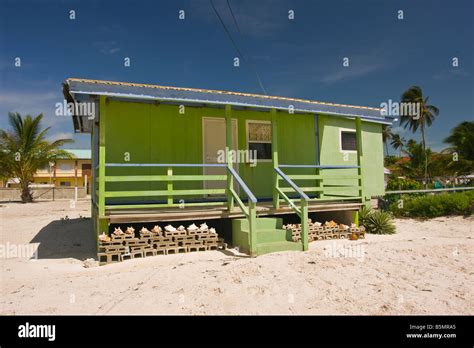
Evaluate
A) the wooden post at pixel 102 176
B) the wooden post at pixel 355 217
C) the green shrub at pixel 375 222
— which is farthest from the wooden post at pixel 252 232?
the green shrub at pixel 375 222

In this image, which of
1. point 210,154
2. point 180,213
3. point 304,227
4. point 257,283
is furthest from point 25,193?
point 257,283

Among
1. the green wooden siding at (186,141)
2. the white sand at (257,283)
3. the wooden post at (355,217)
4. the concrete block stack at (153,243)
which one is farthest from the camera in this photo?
the wooden post at (355,217)

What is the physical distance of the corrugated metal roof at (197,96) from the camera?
7.34 meters

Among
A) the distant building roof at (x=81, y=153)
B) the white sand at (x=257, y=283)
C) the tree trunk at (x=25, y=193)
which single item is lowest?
the white sand at (x=257, y=283)

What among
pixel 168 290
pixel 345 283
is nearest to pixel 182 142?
pixel 168 290

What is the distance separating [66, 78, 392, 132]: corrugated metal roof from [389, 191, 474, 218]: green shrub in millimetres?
6355

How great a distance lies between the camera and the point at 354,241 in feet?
29.5

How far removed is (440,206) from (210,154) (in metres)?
10.1

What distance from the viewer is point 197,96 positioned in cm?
838

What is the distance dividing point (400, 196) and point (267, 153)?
383 inches

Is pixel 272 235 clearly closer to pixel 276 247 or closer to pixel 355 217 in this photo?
pixel 276 247

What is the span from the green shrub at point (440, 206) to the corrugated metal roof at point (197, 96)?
6.36 metres

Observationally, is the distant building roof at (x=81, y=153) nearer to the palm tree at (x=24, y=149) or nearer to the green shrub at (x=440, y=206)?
the palm tree at (x=24, y=149)
